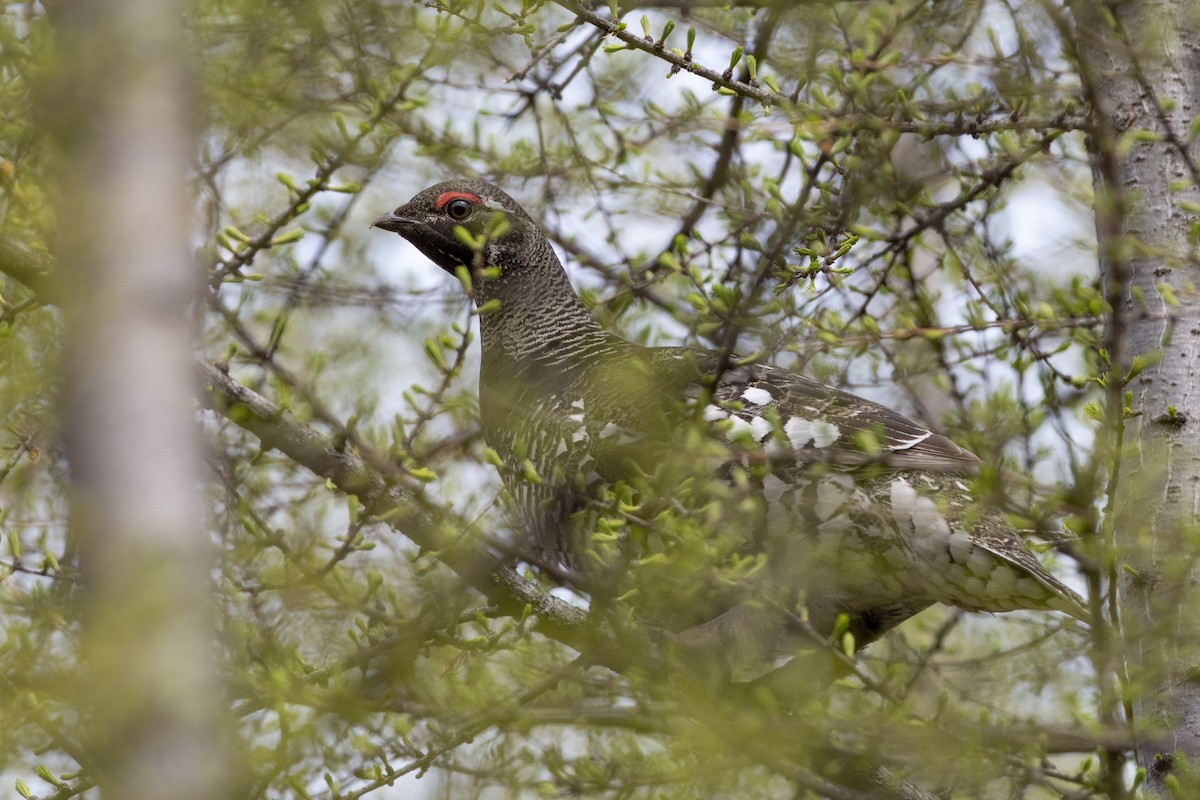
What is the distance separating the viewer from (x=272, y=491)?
6.21 m

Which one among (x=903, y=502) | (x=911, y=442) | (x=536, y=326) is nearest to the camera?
(x=903, y=502)

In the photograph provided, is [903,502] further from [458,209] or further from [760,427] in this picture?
[458,209]

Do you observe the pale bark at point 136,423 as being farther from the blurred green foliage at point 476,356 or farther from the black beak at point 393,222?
the black beak at point 393,222

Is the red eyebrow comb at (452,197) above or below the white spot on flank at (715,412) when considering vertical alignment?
above

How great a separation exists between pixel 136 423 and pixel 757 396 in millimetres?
3958

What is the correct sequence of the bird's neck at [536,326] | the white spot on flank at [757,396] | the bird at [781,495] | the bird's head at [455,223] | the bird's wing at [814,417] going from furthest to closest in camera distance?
the bird's head at [455,223] → the bird's neck at [536,326] → the white spot on flank at [757,396] → the bird's wing at [814,417] → the bird at [781,495]

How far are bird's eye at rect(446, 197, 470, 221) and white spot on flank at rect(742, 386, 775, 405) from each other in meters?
2.29

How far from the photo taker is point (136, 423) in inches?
77.8

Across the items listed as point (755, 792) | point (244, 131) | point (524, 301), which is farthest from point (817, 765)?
point (524, 301)

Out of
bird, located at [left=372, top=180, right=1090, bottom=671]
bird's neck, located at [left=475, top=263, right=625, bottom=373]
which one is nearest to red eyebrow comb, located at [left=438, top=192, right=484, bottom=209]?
bird's neck, located at [left=475, top=263, right=625, bottom=373]

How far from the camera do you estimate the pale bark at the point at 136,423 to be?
1.91m

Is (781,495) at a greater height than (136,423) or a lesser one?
greater

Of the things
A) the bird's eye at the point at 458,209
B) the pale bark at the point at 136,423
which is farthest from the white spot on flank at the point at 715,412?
the pale bark at the point at 136,423

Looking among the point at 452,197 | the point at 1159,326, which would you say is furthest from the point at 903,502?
the point at 452,197
